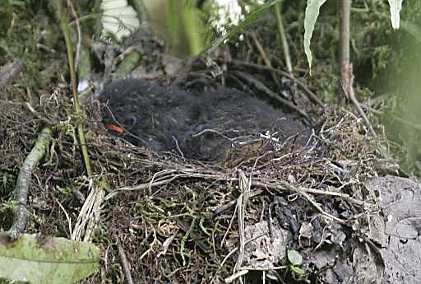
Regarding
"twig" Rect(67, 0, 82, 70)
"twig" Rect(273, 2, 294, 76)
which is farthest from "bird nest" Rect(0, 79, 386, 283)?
"twig" Rect(273, 2, 294, 76)

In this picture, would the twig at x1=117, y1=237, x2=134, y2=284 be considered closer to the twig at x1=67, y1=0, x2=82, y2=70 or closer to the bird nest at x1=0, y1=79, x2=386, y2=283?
the bird nest at x1=0, y1=79, x2=386, y2=283

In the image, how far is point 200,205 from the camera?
44.4 inches

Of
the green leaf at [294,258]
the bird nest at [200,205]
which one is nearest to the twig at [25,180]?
the bird nest at [200,205]

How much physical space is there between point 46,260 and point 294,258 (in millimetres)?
417

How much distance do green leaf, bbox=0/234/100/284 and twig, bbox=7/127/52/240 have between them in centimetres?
2

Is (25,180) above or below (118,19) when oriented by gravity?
below

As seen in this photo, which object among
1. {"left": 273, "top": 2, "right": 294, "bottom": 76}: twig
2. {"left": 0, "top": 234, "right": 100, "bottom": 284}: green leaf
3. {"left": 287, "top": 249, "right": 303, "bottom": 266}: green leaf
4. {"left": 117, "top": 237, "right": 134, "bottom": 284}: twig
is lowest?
{"left": 287, "top": 249, "right": 303, "bottom": 266}: green leaf

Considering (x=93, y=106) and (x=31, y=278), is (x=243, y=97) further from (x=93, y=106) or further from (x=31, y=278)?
(x=31, y=278)

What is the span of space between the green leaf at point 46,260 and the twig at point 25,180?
0.08 feet

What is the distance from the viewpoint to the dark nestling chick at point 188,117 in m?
1.37

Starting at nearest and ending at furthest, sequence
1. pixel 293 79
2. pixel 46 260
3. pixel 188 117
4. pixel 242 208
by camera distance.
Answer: pixel 46 260
pixel 242 208
pixel 188 117
pixel 293 79

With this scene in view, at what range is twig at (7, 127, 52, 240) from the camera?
1.04m

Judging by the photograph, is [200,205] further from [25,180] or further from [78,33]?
[78,33]

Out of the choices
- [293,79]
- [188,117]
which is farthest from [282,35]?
[188,117]
